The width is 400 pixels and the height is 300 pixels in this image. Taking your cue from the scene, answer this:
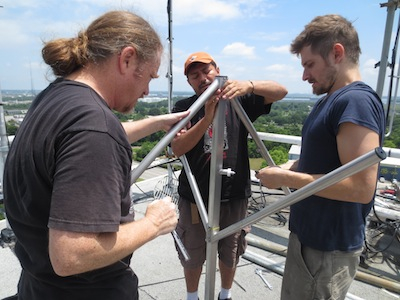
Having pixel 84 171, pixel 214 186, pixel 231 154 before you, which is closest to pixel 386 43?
pixel 231 154

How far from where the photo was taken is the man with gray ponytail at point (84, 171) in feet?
2.82

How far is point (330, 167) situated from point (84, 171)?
1242mm

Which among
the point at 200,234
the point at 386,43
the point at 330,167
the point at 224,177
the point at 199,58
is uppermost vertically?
the point at 386,43

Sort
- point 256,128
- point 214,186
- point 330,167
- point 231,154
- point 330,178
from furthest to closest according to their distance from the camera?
point 256,128, point 231,154, point 214,186, point 330,167, point 330,178

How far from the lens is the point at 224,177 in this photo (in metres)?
2.44

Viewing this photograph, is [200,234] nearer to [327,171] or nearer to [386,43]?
[327,171]

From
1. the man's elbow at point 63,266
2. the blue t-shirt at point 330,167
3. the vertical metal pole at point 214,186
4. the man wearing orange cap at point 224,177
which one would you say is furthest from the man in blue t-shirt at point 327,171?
the man's elbow at point 63,266

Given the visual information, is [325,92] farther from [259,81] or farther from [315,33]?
[259,81]

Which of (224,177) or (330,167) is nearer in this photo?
(330,167)

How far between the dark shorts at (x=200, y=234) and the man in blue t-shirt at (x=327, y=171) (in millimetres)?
804

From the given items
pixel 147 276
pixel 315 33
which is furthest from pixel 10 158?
pixel 147 276

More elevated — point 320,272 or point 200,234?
point 320,272

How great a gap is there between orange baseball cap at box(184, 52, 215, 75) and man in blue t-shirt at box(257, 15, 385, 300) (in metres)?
0.87

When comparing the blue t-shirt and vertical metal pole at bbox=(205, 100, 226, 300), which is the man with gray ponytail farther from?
the blue t-shirt
